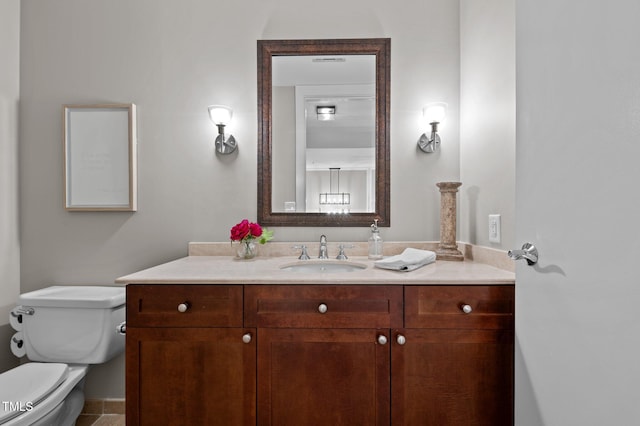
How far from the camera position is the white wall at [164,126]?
183 cm

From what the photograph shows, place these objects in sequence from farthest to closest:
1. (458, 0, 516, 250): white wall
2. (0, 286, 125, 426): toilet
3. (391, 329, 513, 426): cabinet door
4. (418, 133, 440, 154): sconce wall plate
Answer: (418, 133, 440, 154): sconce wall plate, (0, 286, 125, 426): toilet, (458, 0, 516, 250): white wall, (391, 329, 513, 426): cabinet door

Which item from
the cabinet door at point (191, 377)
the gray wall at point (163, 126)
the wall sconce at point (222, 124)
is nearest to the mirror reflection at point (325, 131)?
the gray wall at point (163, 126)

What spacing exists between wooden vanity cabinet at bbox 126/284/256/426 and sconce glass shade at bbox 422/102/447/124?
1.30m

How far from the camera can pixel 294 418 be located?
1209 millimetres

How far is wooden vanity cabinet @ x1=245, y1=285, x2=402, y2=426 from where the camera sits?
1.21 metres

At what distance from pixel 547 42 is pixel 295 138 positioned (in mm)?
1210

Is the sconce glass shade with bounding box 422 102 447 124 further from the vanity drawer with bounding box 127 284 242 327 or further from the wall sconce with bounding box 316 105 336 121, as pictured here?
the vanity drawer with bounding box 127 284 242 327

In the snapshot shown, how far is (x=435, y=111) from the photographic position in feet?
5.73

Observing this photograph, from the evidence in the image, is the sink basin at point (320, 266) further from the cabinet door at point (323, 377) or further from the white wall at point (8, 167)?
the white wall at point (8, 167)

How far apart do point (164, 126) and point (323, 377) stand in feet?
5.02

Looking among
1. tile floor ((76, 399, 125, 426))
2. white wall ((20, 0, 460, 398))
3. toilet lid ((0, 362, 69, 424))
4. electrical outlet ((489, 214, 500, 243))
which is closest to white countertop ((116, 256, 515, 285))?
electrical outlet ((489, 214, 500, 243))

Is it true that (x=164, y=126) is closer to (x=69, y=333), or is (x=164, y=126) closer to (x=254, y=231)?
(x=254, y=231)

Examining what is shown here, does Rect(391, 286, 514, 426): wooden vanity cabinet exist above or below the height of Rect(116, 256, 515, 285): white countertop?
below

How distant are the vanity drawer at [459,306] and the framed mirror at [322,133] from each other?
2.18 ft
